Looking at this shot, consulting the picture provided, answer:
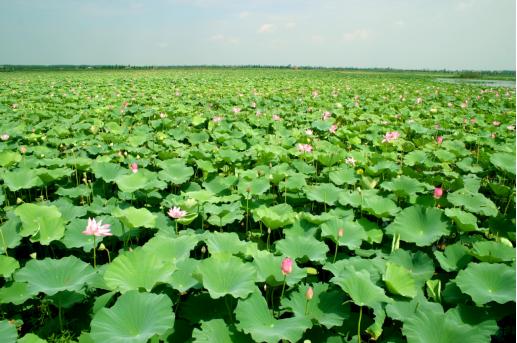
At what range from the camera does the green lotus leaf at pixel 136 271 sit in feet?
4.59

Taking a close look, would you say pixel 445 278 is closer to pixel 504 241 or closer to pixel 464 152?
pixel 504 241

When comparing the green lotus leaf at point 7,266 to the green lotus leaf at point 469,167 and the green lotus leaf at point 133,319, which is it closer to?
the green lotus leaf at point 133,319

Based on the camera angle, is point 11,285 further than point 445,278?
No

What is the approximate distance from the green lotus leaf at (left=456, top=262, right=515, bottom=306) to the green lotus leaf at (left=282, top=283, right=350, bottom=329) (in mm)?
493

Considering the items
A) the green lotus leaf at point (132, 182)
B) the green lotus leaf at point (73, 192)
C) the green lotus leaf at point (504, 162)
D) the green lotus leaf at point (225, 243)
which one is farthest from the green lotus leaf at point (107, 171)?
the green lotus leaf at point (504, 162)

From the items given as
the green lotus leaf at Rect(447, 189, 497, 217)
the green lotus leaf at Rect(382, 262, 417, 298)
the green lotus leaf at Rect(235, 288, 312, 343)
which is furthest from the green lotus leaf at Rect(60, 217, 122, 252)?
the green lotus leaf at Rect(447, 189, 497, 217)

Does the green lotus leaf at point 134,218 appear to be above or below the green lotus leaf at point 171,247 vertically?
above

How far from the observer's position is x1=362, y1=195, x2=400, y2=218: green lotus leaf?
85.0 inches

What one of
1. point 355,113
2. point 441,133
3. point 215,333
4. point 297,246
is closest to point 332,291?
point 297,246

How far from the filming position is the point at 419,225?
6.67ft

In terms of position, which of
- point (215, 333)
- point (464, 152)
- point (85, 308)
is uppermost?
point (464, 152)

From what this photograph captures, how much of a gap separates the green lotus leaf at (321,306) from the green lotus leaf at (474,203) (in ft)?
4.25

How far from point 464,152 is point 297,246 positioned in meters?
2.64

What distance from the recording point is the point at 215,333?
1.22m
